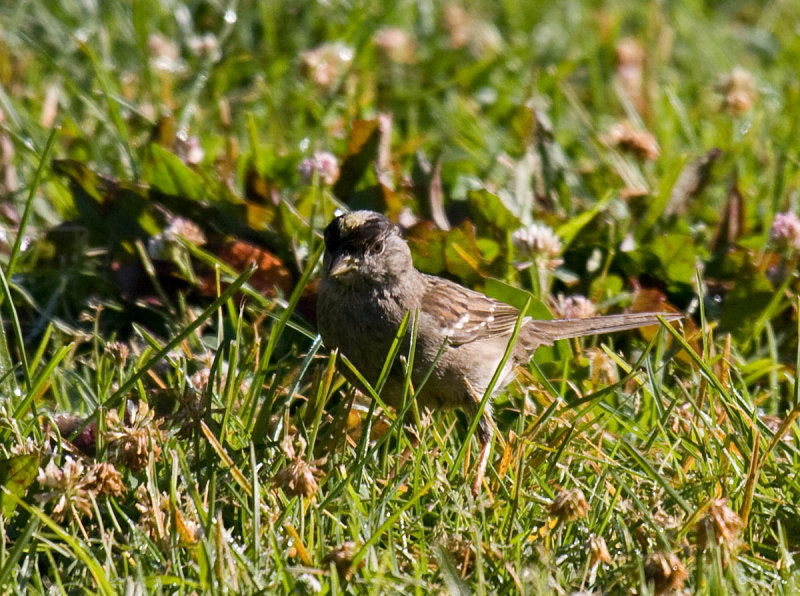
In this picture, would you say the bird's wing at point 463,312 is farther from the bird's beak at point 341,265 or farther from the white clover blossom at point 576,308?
the bird's beak at point 341,265

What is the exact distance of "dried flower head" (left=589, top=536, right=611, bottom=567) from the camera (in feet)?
8.67

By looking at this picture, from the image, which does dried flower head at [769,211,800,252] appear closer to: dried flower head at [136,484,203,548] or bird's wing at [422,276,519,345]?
bird's wing at [422,276,519,345]

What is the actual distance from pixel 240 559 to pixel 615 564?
0.90m

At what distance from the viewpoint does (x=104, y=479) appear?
9.27 ft

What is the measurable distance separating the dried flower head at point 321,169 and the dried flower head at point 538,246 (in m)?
0.78

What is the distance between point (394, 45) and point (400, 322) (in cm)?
288

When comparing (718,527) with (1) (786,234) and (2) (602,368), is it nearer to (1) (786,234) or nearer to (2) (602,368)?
(2) (602,368)

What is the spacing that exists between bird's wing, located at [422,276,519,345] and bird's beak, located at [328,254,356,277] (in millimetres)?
344

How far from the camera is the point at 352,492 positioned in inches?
116

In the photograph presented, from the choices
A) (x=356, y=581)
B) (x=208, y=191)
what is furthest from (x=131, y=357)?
(x=356, y=581)

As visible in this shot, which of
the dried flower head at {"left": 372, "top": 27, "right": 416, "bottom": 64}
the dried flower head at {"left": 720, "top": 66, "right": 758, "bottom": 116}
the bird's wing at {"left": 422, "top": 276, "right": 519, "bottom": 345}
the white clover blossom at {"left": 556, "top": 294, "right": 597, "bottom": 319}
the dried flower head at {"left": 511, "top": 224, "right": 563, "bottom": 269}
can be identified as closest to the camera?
the bird's wing at {"left": 422, "top": 276, "right": 519, "bottom": 345}

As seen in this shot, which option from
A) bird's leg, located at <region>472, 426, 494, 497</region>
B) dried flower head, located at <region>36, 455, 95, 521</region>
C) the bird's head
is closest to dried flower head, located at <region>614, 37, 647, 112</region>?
the bird's head

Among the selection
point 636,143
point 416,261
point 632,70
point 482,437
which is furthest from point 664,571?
point 632,70

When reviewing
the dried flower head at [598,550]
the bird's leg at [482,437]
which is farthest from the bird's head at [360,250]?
the dried flower head at [598,550]
